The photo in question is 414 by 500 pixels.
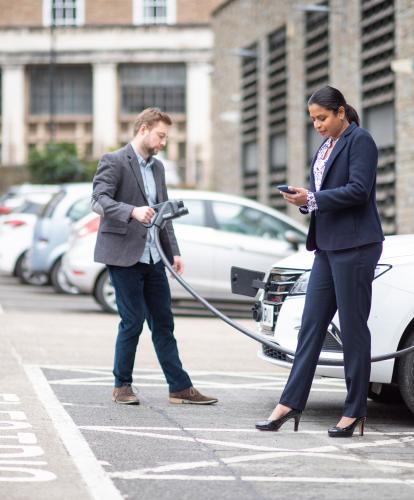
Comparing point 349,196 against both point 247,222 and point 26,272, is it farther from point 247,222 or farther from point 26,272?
point 26,272

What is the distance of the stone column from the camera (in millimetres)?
23438

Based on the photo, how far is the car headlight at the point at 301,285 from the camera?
908 centimetres

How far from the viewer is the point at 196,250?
17.8 m

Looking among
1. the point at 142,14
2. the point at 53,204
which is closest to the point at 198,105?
the point at 142,14

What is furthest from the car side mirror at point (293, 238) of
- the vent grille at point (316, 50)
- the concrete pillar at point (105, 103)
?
the concrete pillar at point (105, 103)

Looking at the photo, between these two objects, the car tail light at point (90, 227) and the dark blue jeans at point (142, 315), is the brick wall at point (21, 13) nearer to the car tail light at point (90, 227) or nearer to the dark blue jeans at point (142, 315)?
the car tail light at point (90, 227)

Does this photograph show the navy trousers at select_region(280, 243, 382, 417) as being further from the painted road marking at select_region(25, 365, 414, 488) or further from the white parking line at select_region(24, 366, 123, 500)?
the white parking line at select_region(24, 366, 123, 500)

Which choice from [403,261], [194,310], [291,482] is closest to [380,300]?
[403,261]

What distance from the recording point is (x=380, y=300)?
8.70 m

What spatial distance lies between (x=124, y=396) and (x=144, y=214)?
1340mm

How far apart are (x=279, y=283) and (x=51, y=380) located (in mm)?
2399

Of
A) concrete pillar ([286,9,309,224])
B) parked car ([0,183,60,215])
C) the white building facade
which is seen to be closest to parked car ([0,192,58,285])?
parked car ([0,183,60,215])

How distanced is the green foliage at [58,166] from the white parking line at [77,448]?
41.1m

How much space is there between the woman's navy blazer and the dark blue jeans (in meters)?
1.62
